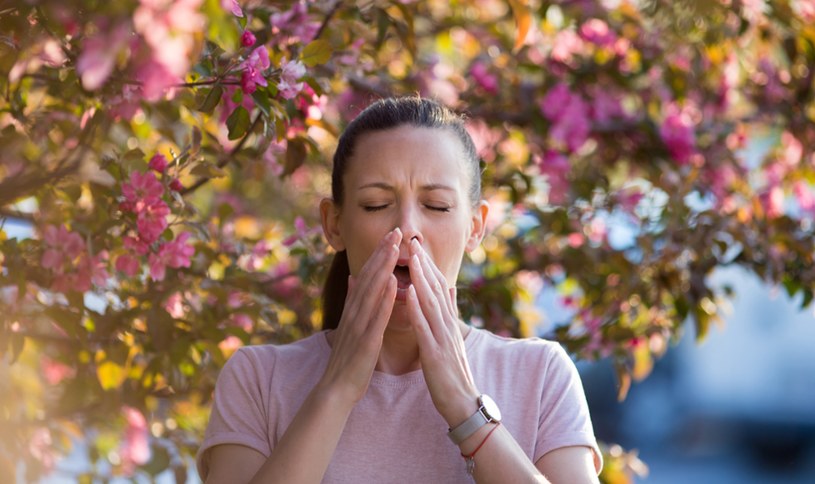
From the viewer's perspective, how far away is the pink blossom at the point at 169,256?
2393mm

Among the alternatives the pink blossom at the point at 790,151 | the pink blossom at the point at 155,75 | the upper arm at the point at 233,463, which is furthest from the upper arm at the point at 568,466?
the pink blossom at the point at 790,151

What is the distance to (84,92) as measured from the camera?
233cm

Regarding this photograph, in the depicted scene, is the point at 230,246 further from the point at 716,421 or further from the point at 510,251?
the point at 716,421

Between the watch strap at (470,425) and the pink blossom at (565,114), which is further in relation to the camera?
the pink blossom at (565,114)

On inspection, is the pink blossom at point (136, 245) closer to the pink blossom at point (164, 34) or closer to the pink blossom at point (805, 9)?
the pink blossom at point (164, 34)

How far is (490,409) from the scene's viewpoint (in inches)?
75.6

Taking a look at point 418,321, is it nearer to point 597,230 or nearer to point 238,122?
point 238,122

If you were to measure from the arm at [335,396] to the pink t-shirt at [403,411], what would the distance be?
7 cm

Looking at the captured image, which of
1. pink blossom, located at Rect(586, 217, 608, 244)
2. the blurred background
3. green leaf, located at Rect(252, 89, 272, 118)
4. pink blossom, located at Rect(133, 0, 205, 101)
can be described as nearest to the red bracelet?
green leaf, located at Rect(252, 89, 272, 118)

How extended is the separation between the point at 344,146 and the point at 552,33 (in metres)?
1.76

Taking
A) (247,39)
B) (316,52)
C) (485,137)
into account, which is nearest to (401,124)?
(316,52)

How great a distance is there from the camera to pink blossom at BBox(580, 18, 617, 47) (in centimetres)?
379

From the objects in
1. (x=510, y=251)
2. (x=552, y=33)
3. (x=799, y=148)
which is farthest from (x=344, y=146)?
(x=799, y=148)

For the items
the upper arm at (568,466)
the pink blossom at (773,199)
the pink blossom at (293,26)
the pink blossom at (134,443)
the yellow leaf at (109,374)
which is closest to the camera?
the upper arm at (568,466)
